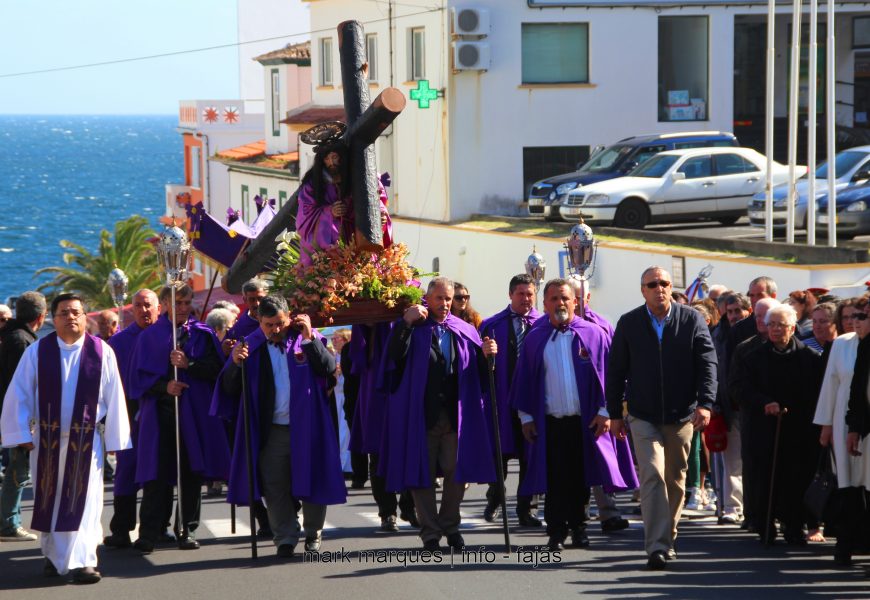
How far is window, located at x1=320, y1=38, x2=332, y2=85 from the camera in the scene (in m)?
42.4

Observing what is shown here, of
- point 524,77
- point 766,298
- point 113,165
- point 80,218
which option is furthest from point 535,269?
point 113,165

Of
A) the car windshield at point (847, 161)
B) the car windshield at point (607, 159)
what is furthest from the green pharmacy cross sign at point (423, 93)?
the car windshield at point (847, 161)

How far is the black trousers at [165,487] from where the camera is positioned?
1141 cm

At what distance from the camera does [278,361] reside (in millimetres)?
10891

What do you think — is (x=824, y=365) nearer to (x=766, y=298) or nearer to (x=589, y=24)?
(x=766, y=298)

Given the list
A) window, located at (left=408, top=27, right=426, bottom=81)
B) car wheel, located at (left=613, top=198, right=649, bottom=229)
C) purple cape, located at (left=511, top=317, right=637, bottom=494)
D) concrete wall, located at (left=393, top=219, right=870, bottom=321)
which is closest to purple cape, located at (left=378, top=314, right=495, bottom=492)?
purple cape, located at (left=511, top=317, right=637, bottom=494)

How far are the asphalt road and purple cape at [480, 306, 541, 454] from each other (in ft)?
2.46

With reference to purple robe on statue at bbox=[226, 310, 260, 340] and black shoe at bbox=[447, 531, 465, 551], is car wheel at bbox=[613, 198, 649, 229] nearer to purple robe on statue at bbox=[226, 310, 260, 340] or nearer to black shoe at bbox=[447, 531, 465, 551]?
purple robe on statue at bbox=[226, 310, 260, 340]

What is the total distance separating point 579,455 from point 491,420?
2.24 feet

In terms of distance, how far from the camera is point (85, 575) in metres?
10.1

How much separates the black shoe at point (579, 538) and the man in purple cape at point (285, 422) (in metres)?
1.63

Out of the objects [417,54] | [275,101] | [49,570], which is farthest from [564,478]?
[275,101]

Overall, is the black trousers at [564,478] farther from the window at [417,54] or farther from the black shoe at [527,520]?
the window at [417,54]

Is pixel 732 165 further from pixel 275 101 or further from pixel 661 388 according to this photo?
pixel 275 101
